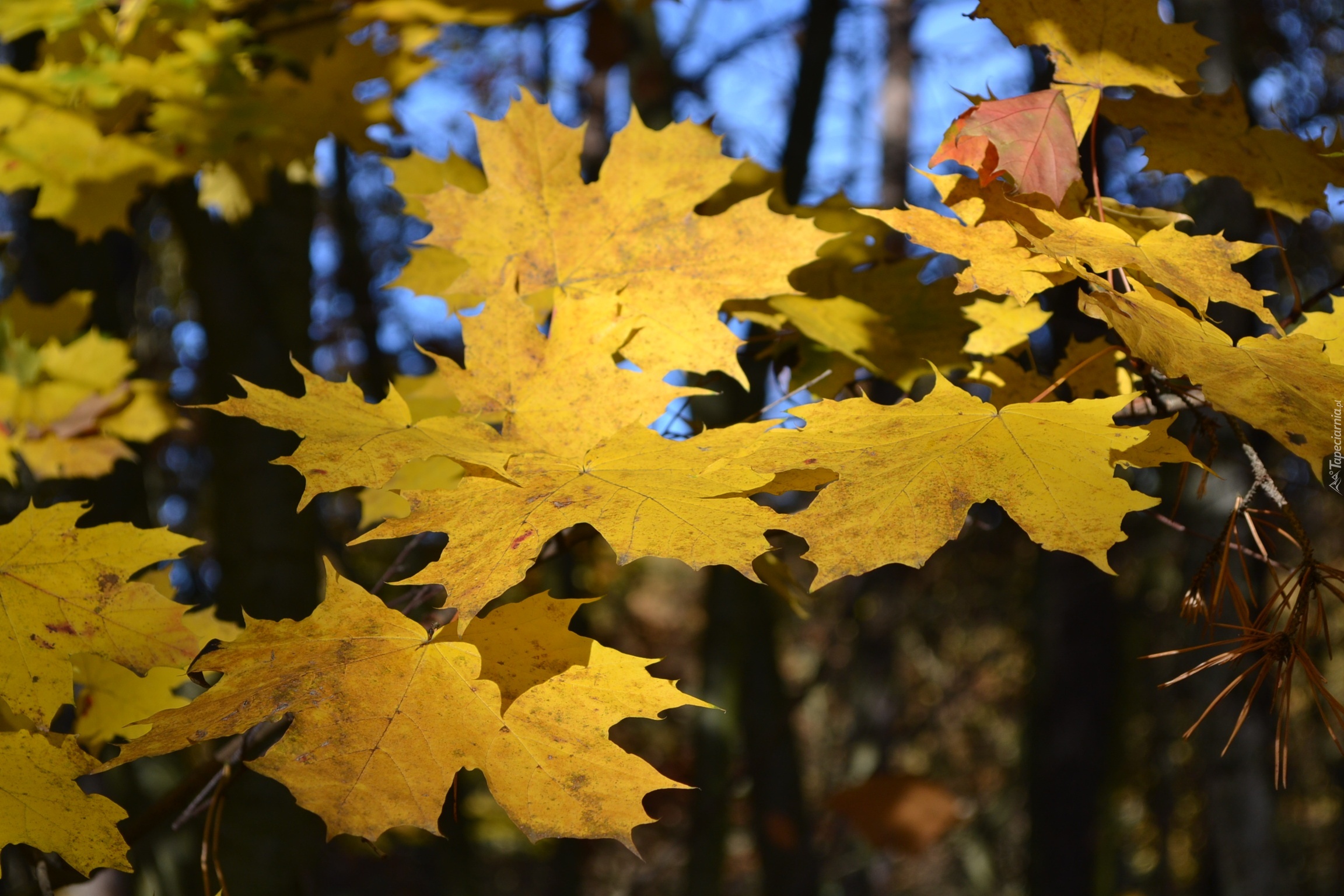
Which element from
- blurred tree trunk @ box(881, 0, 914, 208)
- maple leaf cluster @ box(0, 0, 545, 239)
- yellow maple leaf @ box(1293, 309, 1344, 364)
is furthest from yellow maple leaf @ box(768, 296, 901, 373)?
blurred tree trunk @ box(881, 0, 914, 208)

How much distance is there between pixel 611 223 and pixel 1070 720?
3.73m

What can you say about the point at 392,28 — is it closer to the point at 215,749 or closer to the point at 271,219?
the point at 271,219

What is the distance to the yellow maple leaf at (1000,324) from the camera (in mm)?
1029

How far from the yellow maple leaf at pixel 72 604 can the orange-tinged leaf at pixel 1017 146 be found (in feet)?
2.52

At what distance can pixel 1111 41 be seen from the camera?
35.7 inches

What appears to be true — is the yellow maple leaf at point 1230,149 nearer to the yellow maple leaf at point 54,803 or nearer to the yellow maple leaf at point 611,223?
the yellow maple leaf at point 611,223

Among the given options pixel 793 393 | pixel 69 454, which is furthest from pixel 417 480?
pixel 69 454

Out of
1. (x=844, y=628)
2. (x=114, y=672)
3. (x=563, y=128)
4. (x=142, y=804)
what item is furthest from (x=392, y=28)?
(x=844, y=628)

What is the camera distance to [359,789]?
2.35ft

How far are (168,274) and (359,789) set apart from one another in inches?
216

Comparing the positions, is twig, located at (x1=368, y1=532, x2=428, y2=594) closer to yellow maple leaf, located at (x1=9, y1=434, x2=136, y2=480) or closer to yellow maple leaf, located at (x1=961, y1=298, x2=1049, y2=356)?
yellow maple leaf, located at (x1=961, y1=298, x2=1049, y2=356)

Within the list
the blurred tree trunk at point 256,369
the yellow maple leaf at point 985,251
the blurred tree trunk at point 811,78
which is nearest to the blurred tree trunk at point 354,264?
the blurred tree trunk at point 256,369

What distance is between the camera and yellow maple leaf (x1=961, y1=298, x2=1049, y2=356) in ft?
3.38

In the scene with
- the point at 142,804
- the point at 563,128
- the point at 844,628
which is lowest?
the point at 844,628
